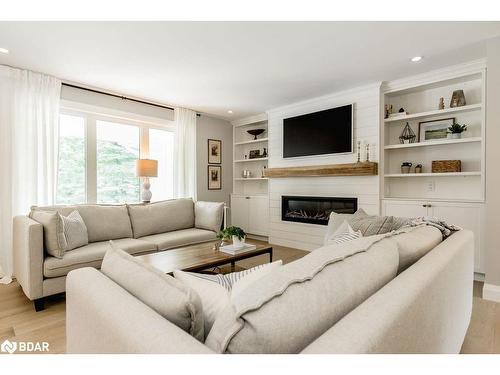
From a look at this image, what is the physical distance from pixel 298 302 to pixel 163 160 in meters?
4.43

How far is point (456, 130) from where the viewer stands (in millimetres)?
3186

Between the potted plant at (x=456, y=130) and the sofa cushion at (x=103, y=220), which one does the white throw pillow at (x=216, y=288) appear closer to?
the sofa cushion at (x=103, y=220)

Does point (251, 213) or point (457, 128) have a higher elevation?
point (457, 128)

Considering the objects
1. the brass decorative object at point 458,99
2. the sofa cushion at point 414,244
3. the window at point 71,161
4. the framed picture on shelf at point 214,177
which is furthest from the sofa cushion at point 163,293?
the framed picture on shelf at point 214,177

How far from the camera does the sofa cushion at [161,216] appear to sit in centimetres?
348

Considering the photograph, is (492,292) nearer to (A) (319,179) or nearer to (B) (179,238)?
(A) (319,179)

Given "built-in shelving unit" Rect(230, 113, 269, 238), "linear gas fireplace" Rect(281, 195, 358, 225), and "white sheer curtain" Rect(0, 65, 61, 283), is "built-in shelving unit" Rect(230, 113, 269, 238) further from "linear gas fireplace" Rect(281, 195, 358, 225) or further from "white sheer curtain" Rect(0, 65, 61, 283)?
"white sheer curtain" Rect(0, 65, 61, 283)

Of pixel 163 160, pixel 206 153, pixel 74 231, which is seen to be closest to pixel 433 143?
pixel 206 153

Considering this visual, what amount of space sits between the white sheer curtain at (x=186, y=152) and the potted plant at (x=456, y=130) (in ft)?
12.2

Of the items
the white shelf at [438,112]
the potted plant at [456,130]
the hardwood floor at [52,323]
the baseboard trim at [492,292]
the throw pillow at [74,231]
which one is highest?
the white shelf at [438,112]

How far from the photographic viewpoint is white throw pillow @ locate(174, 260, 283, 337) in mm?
810

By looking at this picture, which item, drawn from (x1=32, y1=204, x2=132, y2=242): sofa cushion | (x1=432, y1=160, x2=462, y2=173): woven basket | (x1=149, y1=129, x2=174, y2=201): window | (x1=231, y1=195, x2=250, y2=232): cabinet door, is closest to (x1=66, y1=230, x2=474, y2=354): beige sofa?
(x1=32, y1=204, x2=132, y2=242): sofa cushion

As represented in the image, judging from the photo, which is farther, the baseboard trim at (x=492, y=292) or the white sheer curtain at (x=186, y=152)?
the white sheer curtain at (x=186, y=152)
